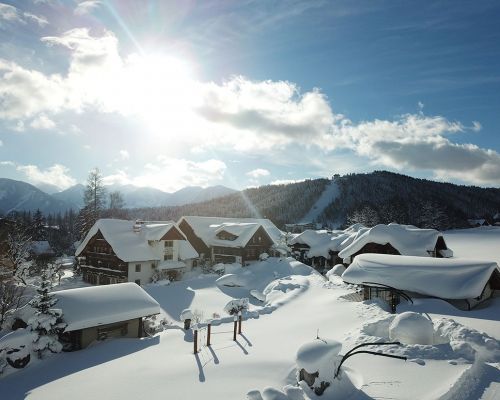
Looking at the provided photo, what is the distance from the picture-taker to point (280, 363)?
12648 millimetres

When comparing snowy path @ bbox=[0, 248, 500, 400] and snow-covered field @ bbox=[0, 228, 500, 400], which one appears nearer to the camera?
snow-covered field @ bbox=[0, 228, 500, 400]

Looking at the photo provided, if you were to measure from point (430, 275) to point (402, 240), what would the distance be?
53.9 ft

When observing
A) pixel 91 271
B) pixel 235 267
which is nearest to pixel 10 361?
pixel 91 271

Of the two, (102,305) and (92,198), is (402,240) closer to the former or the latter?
(102,305)

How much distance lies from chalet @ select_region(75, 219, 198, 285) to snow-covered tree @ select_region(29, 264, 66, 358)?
18.3 meters

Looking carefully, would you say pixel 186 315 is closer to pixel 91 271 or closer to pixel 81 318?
pixel 81 318

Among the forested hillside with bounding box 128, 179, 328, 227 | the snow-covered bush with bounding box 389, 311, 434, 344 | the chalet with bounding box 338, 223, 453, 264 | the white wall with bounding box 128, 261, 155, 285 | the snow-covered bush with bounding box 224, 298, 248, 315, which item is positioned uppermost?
the forested hillside with bounding box 128, 179, 328, 227

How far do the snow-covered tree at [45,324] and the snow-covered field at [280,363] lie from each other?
66 cm

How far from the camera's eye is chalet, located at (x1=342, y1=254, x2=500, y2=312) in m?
20.1

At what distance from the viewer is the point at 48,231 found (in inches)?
3693

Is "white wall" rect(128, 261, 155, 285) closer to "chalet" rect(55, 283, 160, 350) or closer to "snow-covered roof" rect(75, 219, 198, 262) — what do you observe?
"snow-covered roof" rect(75, 219, 198, 262)

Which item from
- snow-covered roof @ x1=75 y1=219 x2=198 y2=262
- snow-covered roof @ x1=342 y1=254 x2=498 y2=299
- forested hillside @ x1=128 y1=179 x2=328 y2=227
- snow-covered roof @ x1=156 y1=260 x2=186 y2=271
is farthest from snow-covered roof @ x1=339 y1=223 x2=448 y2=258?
forested hillside @ x1=128 y1=179 x2=328 y2=227

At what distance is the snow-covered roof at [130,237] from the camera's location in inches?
1503

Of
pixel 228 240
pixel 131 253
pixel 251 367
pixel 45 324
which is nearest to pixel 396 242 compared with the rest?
pixel 228 240
